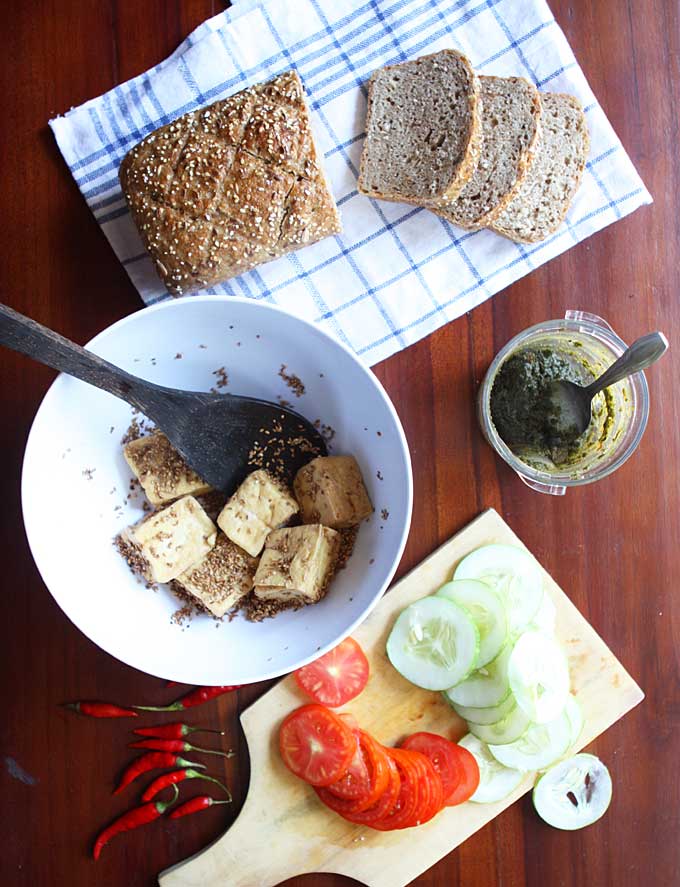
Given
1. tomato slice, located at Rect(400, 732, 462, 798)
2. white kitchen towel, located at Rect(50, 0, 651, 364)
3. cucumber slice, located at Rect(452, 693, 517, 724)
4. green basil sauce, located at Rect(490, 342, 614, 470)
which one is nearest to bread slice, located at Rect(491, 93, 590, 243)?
white kitchen towel, located at Rect(50, 0, 651, 364)

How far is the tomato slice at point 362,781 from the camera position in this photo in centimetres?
187

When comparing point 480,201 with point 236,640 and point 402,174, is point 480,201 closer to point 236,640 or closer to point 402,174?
point 402,174

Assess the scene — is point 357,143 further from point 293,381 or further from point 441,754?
point 441,754

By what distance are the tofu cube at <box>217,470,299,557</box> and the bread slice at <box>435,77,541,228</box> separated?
0.80 m

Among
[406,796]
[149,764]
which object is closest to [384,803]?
[406,796]

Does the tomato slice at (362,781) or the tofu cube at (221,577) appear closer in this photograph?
the tofu cube at (221,577)

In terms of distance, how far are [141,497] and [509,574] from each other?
0.93 metres

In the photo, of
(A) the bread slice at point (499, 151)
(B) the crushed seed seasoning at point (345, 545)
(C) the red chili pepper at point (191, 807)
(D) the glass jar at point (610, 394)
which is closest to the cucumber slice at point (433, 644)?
(B) the crushed seed seasoning at point (345, 545)

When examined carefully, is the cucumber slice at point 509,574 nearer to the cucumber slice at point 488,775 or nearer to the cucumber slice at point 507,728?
the cucumber slice at point 507,728

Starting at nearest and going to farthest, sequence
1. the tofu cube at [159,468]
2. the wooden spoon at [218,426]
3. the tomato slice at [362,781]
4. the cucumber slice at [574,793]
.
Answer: the wooden spoon at [218,426], the tofu cube at [159,468], the tomato slice at [362,781], the cucumber slice at [574,793]

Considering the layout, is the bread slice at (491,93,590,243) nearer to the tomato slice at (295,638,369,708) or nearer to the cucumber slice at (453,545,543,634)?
the cucumber slice at (453,545,543,634)

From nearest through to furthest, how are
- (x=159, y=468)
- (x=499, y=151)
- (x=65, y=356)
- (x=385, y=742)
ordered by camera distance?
(x=65, y=356) < (x=159, y=468) < (x=499, y=151) < (x=385, y=742)

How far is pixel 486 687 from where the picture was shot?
1.92 metres

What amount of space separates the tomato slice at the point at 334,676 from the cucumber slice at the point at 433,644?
10cm
